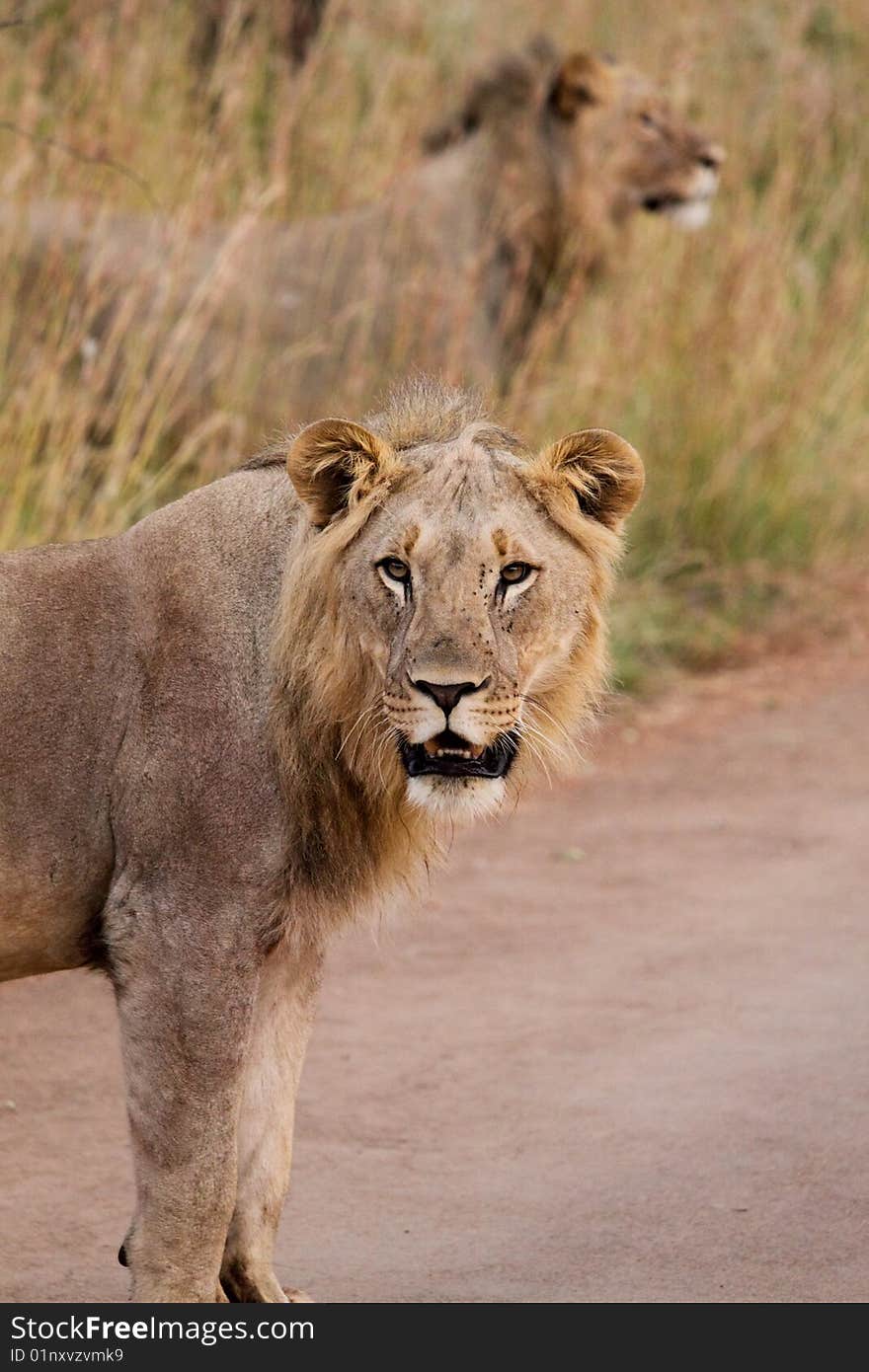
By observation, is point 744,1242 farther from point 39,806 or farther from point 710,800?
point 710,800

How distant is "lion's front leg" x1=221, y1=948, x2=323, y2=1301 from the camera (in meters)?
4.07

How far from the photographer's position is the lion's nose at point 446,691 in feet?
11.4

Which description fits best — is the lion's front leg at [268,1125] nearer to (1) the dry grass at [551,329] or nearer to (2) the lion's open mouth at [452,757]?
(2) the lion's open mouth at [452,757]

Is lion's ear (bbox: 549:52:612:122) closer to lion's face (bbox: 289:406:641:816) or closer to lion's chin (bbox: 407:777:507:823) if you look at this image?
lion's face (bbox: 289:406:641:816)

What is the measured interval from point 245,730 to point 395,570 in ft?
1.45

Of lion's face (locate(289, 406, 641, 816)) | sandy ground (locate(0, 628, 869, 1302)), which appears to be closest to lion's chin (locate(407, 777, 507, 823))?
lion's face (locate(289, 406, 641, 816))

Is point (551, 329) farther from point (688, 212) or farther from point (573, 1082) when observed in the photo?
point (573, 1082)

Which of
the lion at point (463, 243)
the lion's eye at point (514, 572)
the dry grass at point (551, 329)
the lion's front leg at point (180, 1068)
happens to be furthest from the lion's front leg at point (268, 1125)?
the lion at point (463, 243)

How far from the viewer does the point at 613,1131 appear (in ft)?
15.9

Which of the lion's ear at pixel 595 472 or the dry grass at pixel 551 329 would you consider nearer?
the lion's ear at pixel 595 472

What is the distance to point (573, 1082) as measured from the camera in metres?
5.18

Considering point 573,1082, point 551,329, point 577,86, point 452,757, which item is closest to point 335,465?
point 452,757

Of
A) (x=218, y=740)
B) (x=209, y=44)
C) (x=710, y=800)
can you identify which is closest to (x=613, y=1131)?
(x=218, y=740)

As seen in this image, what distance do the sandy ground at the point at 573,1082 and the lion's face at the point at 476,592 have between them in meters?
Result: 1.12
